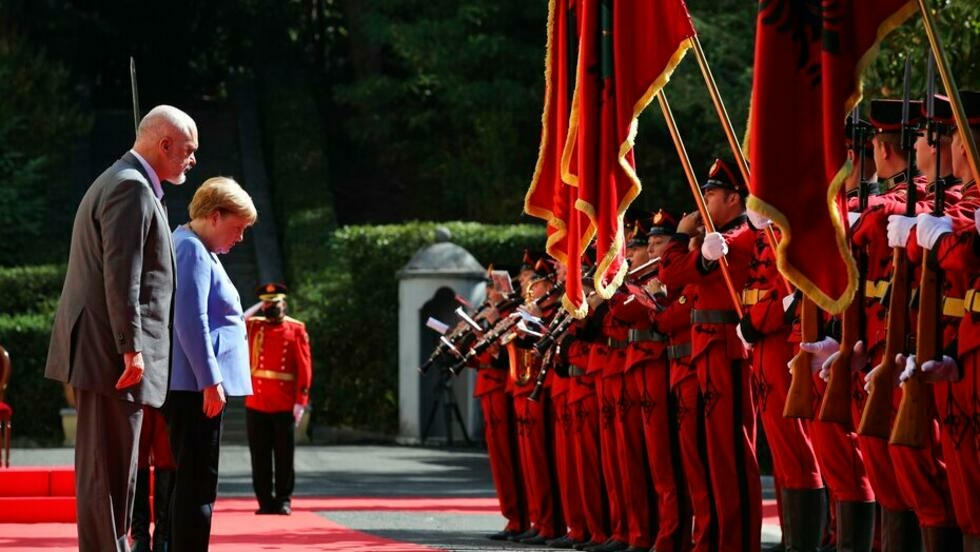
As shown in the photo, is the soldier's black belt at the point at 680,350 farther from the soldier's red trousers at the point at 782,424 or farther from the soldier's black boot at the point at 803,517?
the soldier's black boot at the point at 803,517

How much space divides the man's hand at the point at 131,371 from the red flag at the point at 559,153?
3180mm

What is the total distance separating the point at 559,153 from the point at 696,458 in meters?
1.90

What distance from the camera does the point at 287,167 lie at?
38.2 m

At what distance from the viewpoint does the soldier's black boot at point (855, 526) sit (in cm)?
944

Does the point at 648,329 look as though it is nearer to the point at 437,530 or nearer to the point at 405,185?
the point at 437,530

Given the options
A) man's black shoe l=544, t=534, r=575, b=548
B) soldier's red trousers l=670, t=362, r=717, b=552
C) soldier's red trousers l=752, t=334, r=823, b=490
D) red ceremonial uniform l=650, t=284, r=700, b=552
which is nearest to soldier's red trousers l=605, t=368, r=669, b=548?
red ceremonial uniform l=650, t=284, r=700, b=552

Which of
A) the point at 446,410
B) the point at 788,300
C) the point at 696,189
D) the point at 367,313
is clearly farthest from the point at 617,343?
the point at 367,313

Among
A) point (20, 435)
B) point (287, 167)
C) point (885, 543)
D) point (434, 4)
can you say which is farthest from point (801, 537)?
point (287, 167)

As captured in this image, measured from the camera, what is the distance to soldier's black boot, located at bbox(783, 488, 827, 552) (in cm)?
1004

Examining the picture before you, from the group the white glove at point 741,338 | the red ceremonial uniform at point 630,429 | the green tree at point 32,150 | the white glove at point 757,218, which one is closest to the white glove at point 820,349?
the white glove at point 757,218

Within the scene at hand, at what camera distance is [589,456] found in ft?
44.2

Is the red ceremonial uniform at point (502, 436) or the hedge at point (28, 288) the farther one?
the hedge at point (28, 288)

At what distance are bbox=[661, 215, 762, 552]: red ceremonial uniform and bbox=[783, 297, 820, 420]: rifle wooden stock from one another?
6.66ft

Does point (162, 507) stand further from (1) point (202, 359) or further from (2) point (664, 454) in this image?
(2) point (664, 454)
